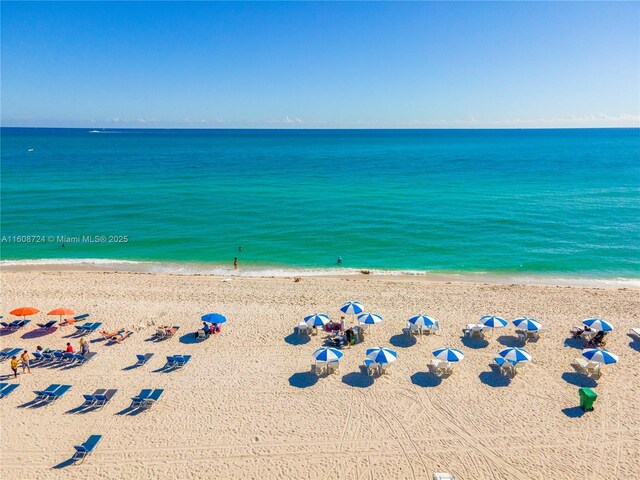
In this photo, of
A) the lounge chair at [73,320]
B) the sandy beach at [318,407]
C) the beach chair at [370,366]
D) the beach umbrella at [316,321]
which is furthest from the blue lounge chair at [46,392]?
the beach chair at [370,366]

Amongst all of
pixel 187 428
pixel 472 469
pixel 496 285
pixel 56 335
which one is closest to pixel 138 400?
pixel 187 428

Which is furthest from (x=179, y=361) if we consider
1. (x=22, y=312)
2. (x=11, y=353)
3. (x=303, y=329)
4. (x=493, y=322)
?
(x=493, y=322)

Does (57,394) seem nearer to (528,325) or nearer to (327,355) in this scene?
(327,355)

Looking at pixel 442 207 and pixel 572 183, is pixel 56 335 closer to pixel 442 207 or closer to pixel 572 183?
pixel 442 207

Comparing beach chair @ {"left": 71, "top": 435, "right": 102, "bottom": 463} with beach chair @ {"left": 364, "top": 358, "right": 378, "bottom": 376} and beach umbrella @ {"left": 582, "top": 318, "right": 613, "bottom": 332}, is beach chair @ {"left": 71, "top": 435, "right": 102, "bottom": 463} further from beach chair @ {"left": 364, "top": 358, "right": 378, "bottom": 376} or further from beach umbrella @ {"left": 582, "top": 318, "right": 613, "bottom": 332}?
beach umbrella @ {"left": 582, "top": 318, "right": 613, "bottom": 332}

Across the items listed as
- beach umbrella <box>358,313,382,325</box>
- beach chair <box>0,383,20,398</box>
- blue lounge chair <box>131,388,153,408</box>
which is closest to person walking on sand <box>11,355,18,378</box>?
beach chair <box>0,383,20,398</box>

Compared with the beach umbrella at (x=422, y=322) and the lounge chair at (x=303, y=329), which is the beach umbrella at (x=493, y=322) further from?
the lounge chair at (x=303, y=329)
